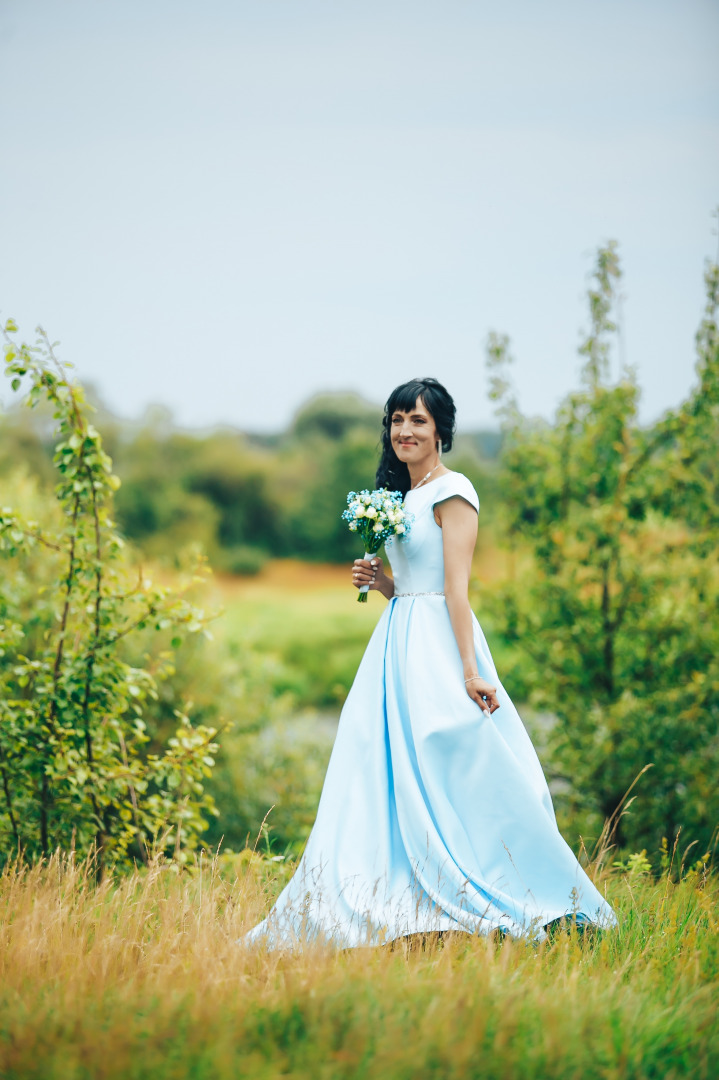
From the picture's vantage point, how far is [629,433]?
6492mm

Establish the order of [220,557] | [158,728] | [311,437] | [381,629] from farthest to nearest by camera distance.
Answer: [311,437]
[220,557]
[158,728]
[381,629]

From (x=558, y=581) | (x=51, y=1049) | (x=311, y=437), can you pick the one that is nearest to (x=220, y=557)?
(x=311, y=437)

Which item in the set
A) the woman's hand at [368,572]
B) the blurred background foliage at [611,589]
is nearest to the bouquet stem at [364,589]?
the woman's hand at [368,572]

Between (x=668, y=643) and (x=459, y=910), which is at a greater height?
(x=668, y=643)

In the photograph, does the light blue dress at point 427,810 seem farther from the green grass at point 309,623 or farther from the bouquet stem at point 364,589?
the green grass at point 309,623

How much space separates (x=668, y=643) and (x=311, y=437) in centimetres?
3504

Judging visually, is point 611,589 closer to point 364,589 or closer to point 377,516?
point 364,589

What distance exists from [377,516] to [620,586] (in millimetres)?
4020

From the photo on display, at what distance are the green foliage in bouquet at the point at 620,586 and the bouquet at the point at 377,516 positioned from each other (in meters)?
3.38

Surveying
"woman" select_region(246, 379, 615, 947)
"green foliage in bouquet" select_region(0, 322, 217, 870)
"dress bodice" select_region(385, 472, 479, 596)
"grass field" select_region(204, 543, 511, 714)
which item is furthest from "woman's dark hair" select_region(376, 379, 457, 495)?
"grass field" select_region(204, 543, 511, 714)

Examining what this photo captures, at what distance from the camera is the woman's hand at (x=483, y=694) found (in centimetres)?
322

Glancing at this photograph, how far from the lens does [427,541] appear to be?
11.1 feet

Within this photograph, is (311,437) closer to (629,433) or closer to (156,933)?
(629,433)

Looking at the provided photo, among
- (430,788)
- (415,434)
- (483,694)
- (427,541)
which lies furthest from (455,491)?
(430,788)
